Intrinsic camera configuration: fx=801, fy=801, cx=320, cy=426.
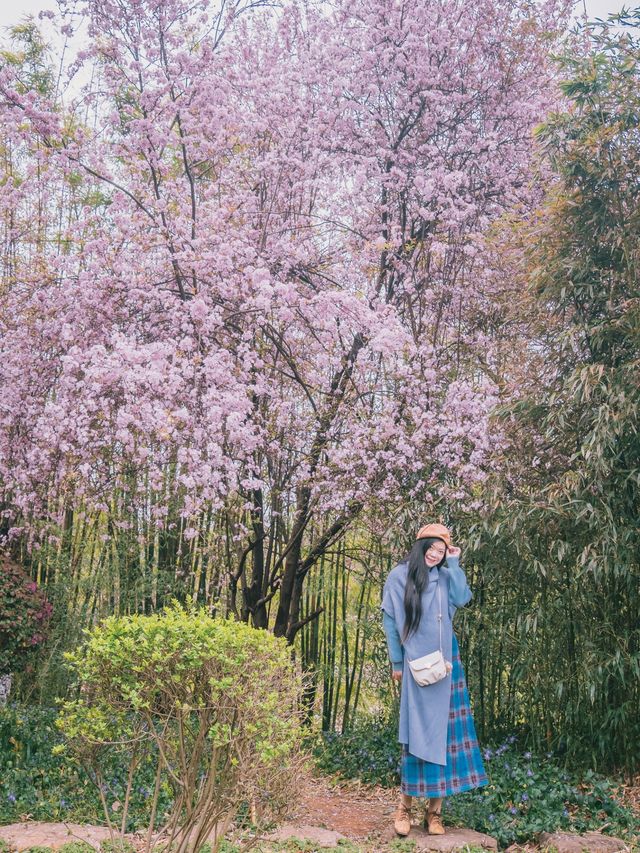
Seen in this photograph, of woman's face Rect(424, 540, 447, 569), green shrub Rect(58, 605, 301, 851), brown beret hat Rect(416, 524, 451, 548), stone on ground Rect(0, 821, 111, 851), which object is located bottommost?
stone on ground Rect(0, 821, 111, 851)

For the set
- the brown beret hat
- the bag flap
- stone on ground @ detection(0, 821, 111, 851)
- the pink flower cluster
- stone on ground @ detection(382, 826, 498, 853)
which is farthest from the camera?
the pink flower cluster

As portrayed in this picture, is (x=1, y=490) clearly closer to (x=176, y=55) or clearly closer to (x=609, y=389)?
(x=176, y=55)

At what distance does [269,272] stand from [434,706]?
246cm

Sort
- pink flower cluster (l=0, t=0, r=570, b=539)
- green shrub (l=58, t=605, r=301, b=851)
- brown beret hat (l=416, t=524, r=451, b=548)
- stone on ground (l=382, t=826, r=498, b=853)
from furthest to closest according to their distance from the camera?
pink flower cluster (l=0, t=0, r=570, b=539) → brown beret hat (l=416, t=524, r=451, b=548) → stone on ground (l=382, t=826, r=498, b=853) → green shrub (l=58, t=605, r=301, b=851)

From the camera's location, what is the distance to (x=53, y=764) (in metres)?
4.14

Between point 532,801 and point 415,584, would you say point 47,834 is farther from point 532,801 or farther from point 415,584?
point 532,801

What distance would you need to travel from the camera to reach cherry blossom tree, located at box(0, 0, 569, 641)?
4379 millimetres

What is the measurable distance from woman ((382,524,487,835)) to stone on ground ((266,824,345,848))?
11.1 inches

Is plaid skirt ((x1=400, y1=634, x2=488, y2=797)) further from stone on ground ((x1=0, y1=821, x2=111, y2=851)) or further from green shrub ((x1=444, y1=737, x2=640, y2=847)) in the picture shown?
stone on ground ((x1=0, y1=821, x2=111, y2=851))

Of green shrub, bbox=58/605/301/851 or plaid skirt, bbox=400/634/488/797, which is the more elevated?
green shrub, bbox=58/605/301/851

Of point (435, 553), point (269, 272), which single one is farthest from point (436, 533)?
point (269, 272)

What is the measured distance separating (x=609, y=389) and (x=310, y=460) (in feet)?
6.35

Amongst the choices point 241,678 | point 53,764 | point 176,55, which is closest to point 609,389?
point 241,678

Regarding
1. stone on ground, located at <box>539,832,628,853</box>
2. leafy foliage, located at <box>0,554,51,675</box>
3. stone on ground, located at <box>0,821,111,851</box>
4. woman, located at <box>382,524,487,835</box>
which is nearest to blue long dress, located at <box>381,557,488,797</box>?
woman, located at <box>382,524,487,835</box>
